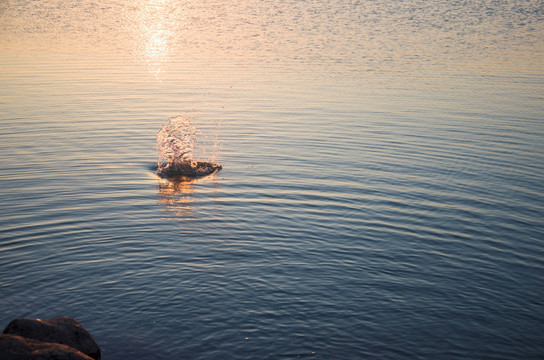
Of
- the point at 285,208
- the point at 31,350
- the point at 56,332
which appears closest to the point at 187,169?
the point at 285,208

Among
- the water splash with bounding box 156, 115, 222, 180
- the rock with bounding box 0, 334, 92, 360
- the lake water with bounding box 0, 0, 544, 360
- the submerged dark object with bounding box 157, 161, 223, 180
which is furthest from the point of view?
the water splash with bounding box 156, 115, 222, 180

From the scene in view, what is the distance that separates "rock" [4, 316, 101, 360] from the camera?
10.2 meters

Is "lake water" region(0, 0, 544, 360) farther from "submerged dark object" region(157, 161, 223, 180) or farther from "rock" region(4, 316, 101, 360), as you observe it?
"rock" region(4, 316, 101, 360)

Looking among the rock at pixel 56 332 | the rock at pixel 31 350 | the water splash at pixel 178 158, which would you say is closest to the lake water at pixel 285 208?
the water splash at pixel 178 158

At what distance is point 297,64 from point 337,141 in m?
19.6

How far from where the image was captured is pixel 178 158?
23.6 metres

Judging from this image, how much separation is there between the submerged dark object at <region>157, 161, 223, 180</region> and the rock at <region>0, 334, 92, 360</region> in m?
13.5

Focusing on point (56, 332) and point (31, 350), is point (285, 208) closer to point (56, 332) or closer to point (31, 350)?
point (56, 332)

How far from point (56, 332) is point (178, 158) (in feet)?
44.8

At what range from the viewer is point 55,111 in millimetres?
31547

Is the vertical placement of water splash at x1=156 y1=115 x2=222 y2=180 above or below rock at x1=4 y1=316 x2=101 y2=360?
above

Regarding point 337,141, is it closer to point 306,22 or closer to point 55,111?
point 55,111

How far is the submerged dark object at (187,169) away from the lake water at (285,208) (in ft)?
2.15

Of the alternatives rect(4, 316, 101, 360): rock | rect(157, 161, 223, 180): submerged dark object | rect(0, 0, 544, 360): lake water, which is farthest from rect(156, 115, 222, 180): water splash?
rect(4, 316, 101, 360): rock
